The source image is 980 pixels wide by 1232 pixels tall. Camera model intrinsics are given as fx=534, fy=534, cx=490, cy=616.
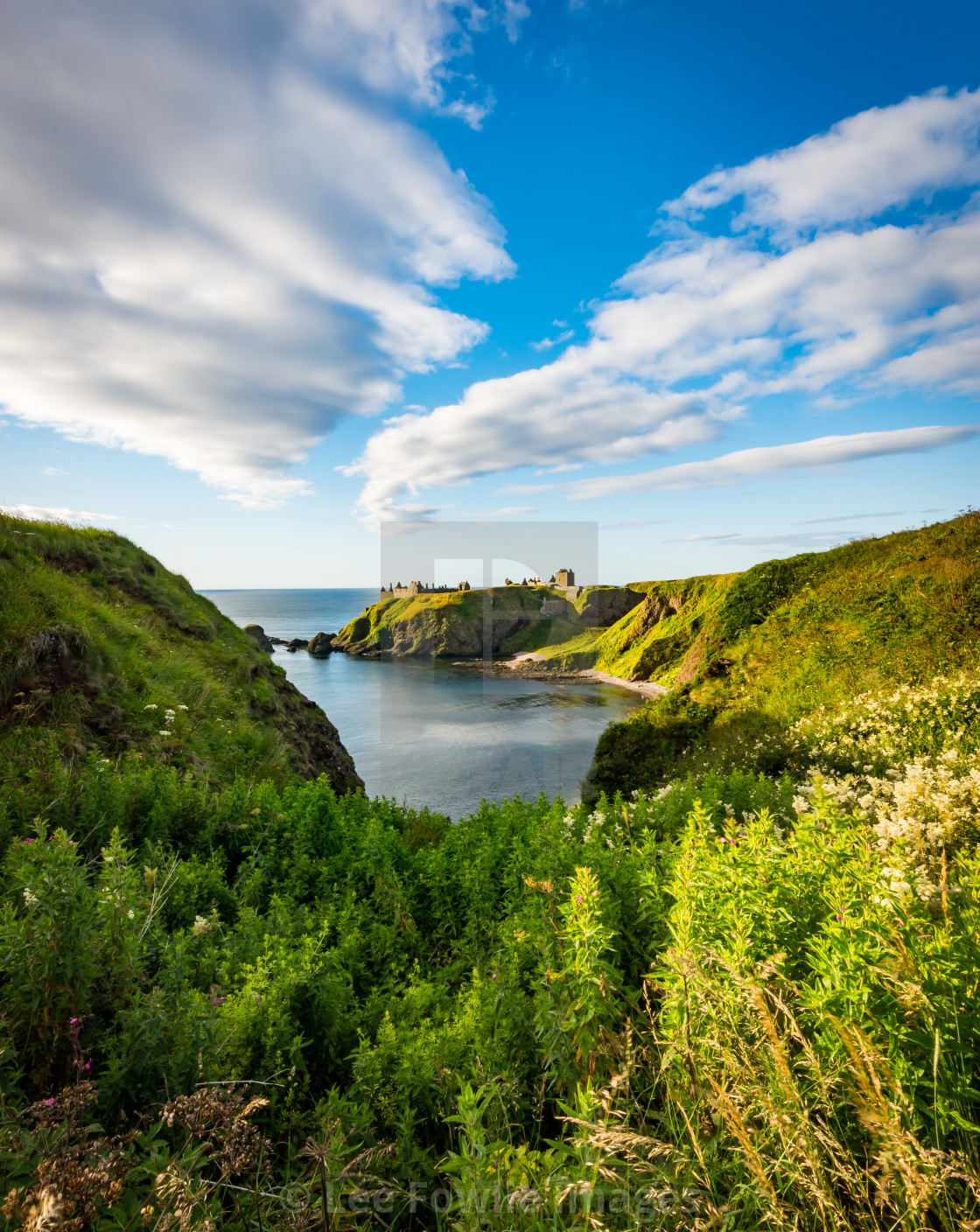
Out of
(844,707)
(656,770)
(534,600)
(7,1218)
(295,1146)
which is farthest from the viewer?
(534,600)

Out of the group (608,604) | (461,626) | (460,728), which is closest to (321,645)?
(461,626)

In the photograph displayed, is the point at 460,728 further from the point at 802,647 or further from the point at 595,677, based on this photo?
the point at 802,647

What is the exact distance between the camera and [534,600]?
302 ft

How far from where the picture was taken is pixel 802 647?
16.6 meters

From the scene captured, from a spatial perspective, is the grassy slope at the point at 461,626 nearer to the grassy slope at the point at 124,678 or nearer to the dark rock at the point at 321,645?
the dark rock at the point at 321,645

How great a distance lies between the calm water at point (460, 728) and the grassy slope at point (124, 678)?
22.8ft

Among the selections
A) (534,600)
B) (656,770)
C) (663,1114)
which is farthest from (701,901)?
(534,600)

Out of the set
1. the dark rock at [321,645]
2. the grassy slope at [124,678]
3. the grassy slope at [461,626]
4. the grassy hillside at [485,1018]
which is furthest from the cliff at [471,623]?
the grassy hillside at [485,1018]

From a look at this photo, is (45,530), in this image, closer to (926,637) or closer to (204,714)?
(204,714)

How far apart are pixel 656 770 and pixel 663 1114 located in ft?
50.1

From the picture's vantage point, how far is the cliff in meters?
83.2

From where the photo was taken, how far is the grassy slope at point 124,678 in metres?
7.37

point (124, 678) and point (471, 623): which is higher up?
point (124, 678)

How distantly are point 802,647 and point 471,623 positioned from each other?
76.2 m
